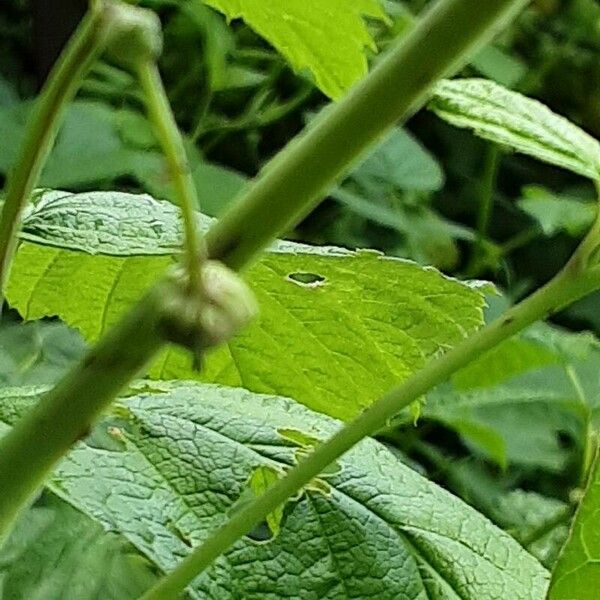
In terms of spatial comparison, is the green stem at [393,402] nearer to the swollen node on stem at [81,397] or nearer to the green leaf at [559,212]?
the swollen node on stem at [81,397]

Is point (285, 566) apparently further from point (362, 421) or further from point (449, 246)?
point (449, 246)

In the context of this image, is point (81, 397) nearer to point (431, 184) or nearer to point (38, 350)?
point (38, 350)

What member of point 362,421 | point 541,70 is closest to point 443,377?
point 362,421

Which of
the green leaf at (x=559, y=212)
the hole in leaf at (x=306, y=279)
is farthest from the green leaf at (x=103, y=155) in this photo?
the hole in leaf at (x=306, y=279)

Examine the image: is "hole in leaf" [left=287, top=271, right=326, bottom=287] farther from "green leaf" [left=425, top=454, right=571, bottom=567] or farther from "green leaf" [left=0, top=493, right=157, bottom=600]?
"green leaf" [left=425, top=454, right=571, bottom=567]

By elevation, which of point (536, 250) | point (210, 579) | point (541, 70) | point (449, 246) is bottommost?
point (536, 250)

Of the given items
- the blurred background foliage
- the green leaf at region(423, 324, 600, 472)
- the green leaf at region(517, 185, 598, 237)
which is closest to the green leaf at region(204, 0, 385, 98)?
the blurred background foliage
